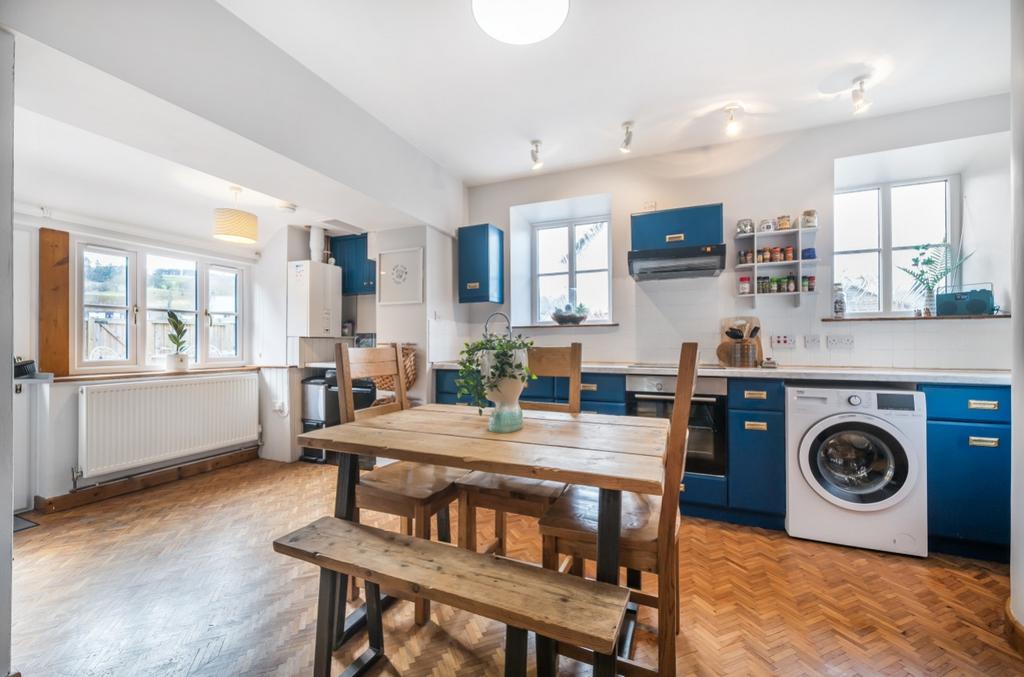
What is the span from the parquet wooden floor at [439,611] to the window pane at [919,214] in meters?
2.17

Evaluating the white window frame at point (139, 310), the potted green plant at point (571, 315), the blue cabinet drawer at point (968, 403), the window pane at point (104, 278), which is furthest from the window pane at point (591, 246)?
the window pane at point (104, 278)

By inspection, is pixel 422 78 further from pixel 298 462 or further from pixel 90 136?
pixel 298 462

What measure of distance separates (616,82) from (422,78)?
1166 mm

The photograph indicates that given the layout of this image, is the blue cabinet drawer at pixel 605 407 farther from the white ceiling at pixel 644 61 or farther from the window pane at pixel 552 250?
the white ceiling at pixel 644 61

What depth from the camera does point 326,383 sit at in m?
3.96

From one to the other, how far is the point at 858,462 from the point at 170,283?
553 cm

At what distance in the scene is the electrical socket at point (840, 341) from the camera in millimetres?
2854

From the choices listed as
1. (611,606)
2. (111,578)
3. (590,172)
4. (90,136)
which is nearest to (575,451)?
(611,606)

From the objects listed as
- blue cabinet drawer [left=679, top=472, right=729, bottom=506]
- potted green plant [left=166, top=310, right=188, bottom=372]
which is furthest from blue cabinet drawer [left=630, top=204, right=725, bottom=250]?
potted green plant [left=166, top=310, right=188, bottom=372]

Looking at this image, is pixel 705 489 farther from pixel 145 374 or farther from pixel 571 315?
pixel 145 374

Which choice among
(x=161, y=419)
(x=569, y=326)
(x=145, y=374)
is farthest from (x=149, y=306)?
(x=569, y=326)

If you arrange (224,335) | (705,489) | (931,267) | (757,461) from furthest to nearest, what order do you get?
(224,335), (931,267), (705,489), (757,461)

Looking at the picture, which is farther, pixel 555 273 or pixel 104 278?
pixel 555 273

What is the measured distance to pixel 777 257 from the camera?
115 inches
